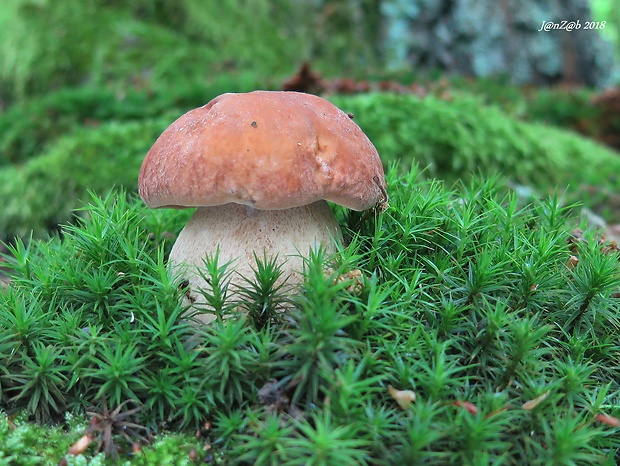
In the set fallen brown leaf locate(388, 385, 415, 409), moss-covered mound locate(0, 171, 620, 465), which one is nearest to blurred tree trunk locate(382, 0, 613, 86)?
moss-covered mound locate(0, 171, 620, 465)

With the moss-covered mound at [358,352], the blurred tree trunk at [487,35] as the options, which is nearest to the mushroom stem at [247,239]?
the moss-covered mound at [358,352]

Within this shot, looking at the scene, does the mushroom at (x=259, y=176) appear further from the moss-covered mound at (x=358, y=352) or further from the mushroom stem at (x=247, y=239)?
the moss-covered mound at (x=358, y=352)

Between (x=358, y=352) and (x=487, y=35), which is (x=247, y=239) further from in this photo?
(x=487, y=35)

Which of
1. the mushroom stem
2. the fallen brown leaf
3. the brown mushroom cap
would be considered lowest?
the fallen brown leaf

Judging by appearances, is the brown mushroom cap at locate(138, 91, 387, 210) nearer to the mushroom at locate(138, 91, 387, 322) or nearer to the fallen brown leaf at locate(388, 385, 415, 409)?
the mushroom at locate(138, 91, 387, 322)

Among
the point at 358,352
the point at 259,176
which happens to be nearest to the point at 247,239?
the point at 259,176

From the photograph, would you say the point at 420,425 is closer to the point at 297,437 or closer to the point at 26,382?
the point at 297,437
